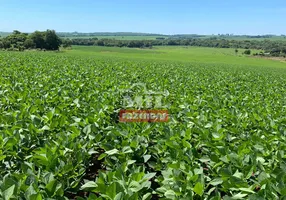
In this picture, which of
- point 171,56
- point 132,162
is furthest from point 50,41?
point 132,162

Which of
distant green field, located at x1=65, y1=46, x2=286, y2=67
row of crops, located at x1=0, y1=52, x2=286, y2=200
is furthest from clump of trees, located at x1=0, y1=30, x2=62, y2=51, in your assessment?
row of crops, located at x1=0, y1=52, x2=286, y2=200

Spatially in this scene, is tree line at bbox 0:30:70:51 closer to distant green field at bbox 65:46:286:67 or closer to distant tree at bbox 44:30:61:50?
distant tree at bbox 44:30:61:50

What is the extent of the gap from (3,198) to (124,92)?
18.8 feet

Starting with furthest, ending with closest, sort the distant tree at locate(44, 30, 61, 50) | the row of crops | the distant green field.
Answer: the distant tree at locate(44, 30, 61, 50) < the distant green field < the row of crops

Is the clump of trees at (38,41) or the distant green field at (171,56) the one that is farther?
the clump of trees at (38,41)

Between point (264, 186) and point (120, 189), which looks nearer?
point (120, 189)

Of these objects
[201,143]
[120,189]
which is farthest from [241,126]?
[120,189]

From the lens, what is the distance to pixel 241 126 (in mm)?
4449

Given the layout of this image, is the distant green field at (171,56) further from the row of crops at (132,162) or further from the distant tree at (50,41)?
the row of crops at (132,162)

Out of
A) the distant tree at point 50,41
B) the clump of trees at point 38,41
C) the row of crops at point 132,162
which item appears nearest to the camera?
the row of crops at point 132,162

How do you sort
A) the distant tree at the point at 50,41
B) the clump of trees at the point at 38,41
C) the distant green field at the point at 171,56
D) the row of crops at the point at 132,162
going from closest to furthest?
the row of crops at the point at 132,162 < the distant green field at the point at 171,56 < the clump of trees at the point at 38,41 < the distant tree at the point at 50,41

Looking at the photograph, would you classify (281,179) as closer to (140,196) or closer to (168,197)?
(168,197)

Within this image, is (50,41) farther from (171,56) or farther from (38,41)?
(171,56)

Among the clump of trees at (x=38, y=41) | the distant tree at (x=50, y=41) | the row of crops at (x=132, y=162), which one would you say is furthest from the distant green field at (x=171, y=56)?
the row of crops at (x=132, y=162)
